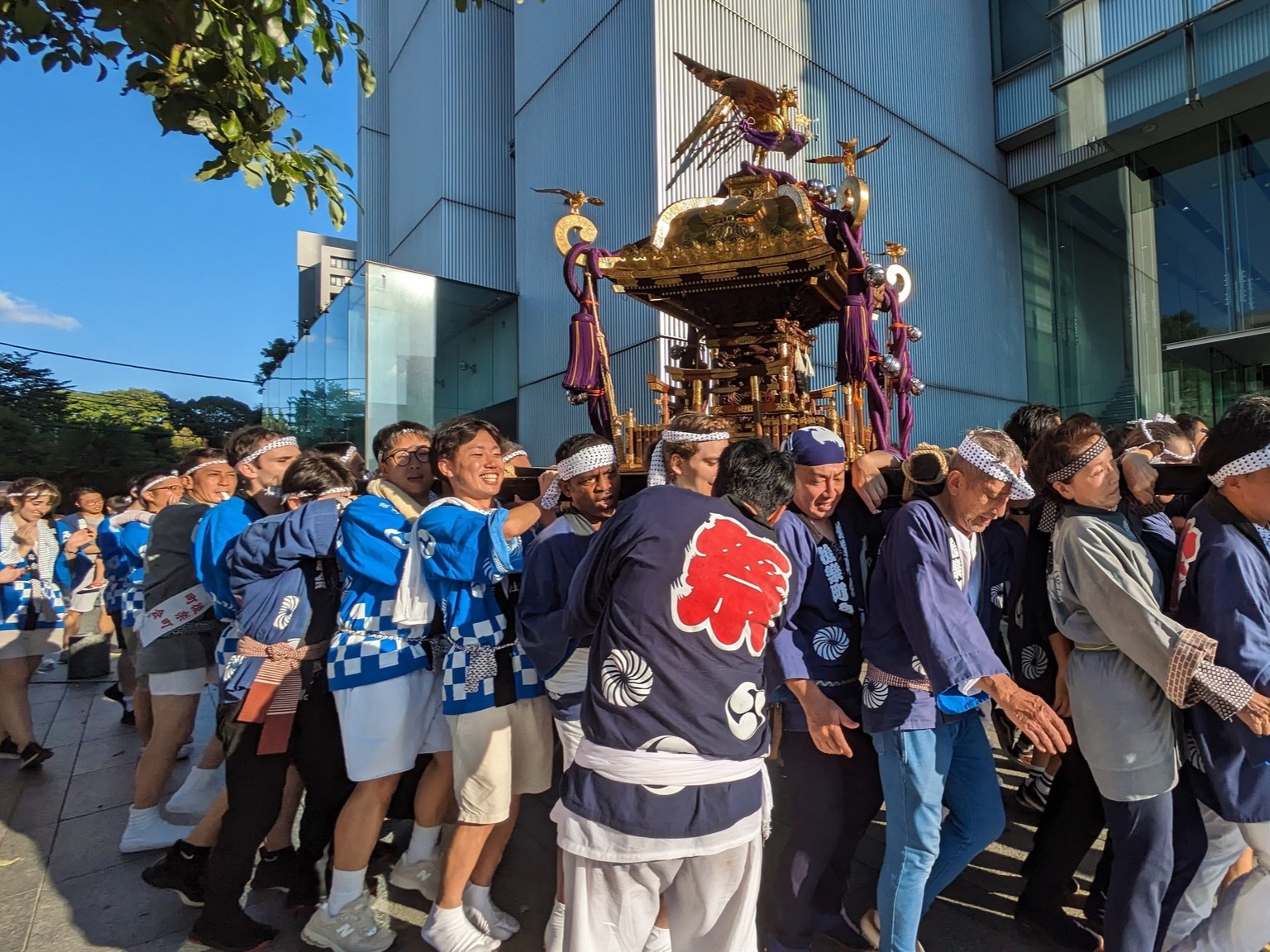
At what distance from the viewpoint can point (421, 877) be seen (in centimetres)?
291

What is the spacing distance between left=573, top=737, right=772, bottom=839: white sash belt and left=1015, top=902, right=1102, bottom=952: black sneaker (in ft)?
5.54

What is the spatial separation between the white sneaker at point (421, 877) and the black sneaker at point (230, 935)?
55 centimetres

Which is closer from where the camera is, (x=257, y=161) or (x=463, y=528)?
(x=463, y=528)

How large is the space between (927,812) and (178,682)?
3223mm

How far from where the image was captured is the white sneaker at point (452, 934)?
2428 millimetres

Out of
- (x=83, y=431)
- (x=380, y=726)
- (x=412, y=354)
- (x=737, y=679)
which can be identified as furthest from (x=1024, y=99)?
(x=83, y=431)

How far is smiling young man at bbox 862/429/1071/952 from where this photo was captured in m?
2.01

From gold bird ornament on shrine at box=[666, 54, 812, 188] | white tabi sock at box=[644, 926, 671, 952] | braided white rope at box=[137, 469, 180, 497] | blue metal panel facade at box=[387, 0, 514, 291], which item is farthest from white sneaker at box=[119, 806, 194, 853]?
blue metal panel facade at box=[387, 0, 514, 291]

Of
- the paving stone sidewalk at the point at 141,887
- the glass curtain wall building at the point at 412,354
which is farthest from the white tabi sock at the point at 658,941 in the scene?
the glass curtain wall building at the point at 412,354

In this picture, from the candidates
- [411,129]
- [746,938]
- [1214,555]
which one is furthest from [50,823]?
[411,129]

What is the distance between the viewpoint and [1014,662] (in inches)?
115

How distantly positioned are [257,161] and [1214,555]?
3.38 m

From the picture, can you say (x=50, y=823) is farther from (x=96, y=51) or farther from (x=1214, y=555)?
(x=1214, y=555)

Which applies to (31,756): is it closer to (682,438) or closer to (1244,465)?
(682,438)
